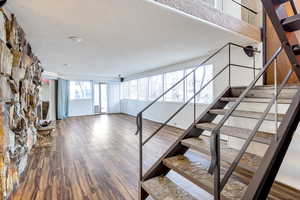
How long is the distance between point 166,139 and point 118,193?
8.33 feet

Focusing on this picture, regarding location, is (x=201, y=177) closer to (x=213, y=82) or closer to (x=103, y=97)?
(x=213, y=82)

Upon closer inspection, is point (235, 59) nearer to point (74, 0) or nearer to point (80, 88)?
point (74, 0)

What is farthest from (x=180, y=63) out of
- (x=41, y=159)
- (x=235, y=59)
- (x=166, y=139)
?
(x=41, y=159)

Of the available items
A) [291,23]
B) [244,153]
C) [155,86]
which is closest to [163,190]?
[244,153]

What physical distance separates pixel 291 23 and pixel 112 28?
7.39 feet

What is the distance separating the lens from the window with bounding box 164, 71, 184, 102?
18.6 ft

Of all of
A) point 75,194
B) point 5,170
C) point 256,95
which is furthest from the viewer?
point 256,95

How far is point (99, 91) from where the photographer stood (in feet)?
32.0

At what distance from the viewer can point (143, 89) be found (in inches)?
315

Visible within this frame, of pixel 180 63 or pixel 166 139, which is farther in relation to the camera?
pixel 180 63

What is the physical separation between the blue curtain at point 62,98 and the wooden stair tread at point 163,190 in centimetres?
746

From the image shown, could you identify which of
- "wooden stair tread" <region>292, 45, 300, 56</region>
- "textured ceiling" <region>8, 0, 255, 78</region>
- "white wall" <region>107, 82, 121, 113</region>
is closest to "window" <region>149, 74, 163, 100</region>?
"textured ceiling" <region>8, 0, 255, 78</region>

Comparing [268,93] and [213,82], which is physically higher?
[213,82]

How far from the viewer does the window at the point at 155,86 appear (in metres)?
6.74
